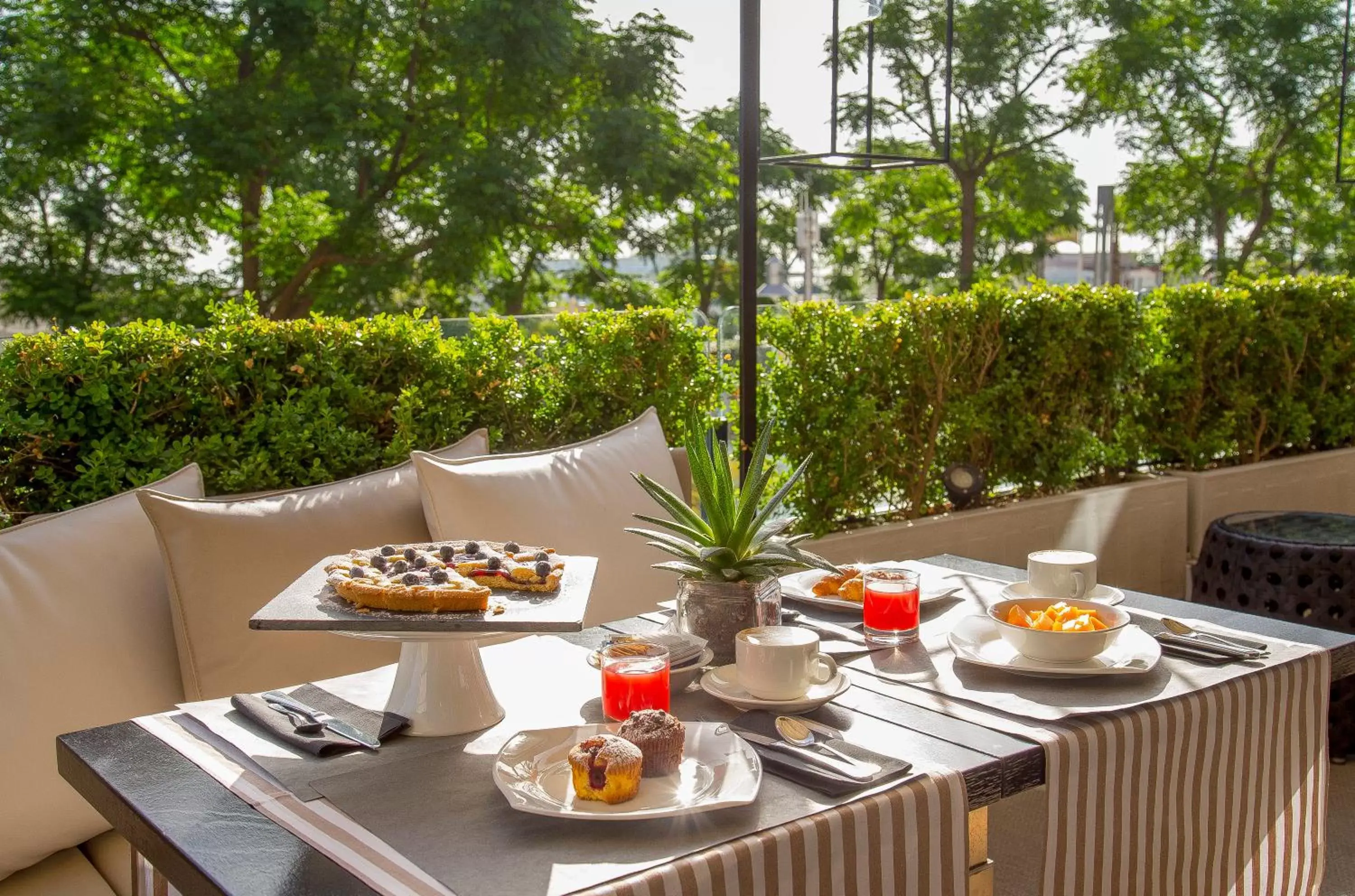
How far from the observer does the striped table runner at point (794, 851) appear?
1104 millimetres

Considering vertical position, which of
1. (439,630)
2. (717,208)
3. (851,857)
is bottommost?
(851,857)

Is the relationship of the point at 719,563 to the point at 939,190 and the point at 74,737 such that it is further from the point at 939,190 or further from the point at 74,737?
the point at 939,190

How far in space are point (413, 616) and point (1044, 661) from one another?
0.90m

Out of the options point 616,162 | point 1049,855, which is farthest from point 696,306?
point 616,162

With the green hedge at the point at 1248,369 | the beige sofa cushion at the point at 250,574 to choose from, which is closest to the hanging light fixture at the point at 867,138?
the beige sofa cushion at the point at 250,574

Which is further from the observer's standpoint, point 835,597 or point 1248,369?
point 1248,369

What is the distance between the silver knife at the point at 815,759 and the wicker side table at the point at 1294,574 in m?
2.46

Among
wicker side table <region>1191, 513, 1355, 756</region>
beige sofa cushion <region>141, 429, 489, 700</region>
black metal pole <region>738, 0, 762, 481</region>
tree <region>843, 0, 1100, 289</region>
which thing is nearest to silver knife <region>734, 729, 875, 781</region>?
beige sofa cushion <region>141, 429, 489, 700</region>

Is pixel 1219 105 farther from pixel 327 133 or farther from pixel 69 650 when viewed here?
pixel 69 650

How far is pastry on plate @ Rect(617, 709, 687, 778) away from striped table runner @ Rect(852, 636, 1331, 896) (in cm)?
42

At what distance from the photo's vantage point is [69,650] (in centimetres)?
187

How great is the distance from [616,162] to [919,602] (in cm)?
1370

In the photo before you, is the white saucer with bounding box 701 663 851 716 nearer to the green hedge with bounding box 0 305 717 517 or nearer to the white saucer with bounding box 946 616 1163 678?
the white saucer with bounding box 946 616 1163 678

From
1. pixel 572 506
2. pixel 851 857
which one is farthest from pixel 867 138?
pixel 851 857
